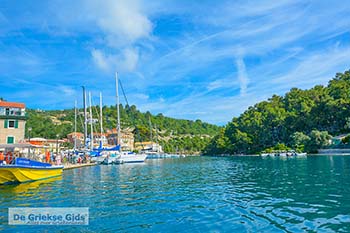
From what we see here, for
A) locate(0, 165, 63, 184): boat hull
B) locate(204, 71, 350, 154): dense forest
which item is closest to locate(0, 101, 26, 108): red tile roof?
locate(0, 165, 63, 184): boat hull

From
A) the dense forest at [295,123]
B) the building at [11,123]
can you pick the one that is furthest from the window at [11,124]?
the dense forest at [295,123]

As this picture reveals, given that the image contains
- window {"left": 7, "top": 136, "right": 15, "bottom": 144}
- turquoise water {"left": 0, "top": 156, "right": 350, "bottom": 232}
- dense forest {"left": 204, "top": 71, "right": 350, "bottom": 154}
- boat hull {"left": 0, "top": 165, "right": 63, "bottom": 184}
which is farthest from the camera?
dense forest {"left": 204, "top": 71, "right": 350, "bottom": 154}

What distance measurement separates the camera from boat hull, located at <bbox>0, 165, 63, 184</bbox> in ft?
68.0

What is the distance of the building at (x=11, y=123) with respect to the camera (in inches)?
1489

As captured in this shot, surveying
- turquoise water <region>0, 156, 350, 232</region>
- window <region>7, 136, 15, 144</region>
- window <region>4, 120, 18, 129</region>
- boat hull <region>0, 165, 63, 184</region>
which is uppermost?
window <region>4, 120, 18, 129</region>

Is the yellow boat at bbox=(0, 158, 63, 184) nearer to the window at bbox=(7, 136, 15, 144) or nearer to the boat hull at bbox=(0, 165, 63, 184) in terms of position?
the boat hull at bbox=(0, 165, 63, 184)

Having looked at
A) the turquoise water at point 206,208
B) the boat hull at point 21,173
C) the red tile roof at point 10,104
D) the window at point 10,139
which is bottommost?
the turquoise water at point 206,208

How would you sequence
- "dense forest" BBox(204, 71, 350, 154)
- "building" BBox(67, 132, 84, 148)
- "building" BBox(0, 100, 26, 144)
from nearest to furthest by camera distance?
"building" BBox(0, 100, 26, 144)
"building" BBox(67, 132, 84, 148)
"dense forest" BBox(204, 71, 350, 154)

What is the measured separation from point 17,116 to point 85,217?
110ft

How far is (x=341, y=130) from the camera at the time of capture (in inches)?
3445

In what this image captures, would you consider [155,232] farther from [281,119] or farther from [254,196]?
[281,119]

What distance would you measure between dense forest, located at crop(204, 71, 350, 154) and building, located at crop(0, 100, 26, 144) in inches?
2765

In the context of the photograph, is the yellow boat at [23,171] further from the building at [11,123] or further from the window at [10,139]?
the window at [10,139]

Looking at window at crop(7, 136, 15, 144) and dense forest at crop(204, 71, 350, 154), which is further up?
dense forest at crop(204, 71, 350, 154)
